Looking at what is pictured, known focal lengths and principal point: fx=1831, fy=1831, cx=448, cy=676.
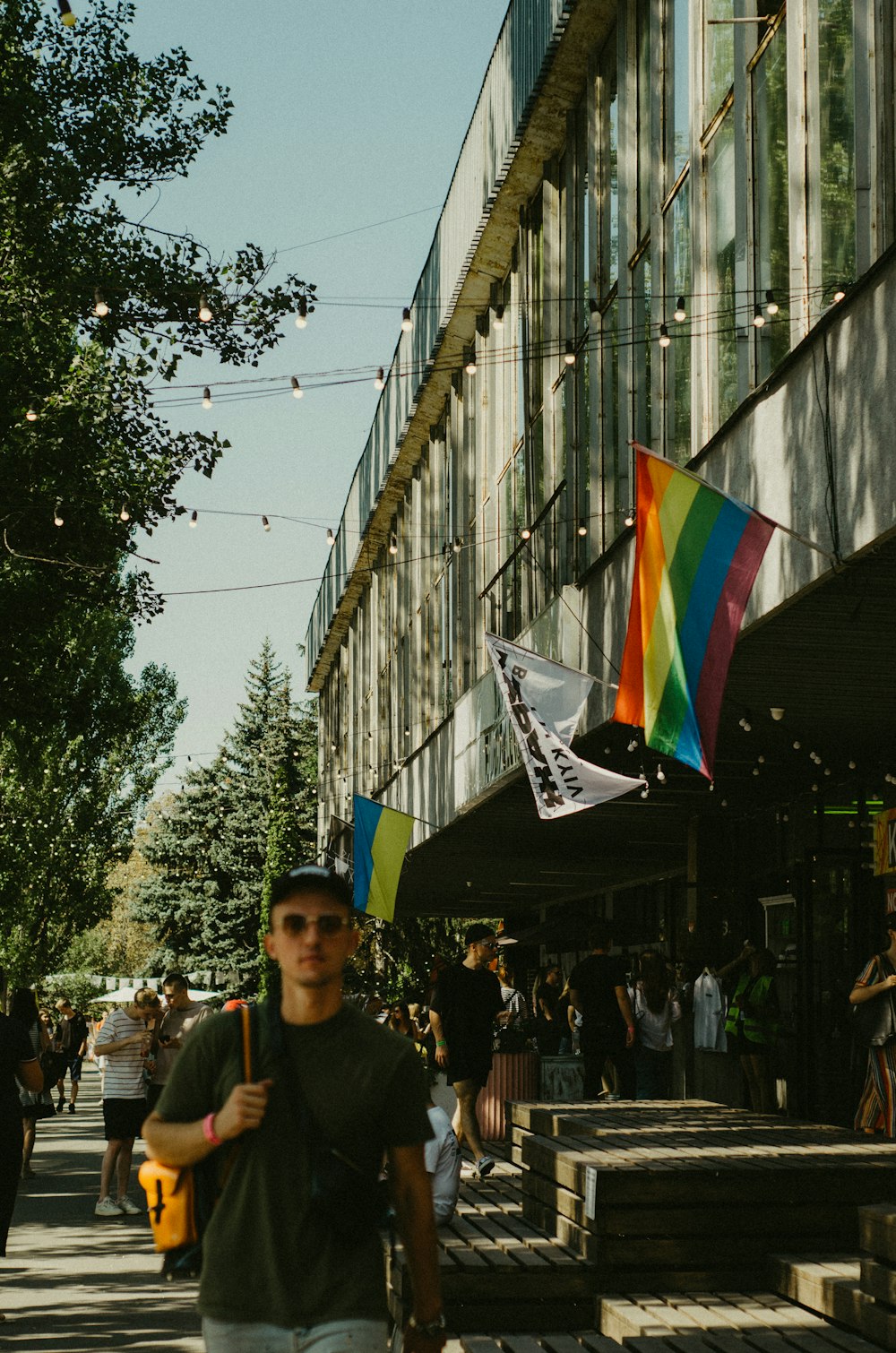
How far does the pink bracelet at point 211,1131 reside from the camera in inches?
153

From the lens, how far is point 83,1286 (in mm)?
10750

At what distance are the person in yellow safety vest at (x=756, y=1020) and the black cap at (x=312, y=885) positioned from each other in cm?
1363

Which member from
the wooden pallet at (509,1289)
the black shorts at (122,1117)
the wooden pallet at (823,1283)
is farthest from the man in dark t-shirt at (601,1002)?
the wooden pallet at (823,1283)

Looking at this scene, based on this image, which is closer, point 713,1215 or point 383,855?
point 713,1215

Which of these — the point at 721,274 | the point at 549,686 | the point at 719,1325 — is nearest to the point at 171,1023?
the point at 549,686

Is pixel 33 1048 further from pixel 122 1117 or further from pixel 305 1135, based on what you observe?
pixel 122 1117

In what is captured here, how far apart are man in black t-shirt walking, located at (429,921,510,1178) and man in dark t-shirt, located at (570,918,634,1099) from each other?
2.41 m

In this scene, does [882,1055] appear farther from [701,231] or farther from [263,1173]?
[263,1173]

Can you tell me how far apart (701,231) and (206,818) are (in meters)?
63.5

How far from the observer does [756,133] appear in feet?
43.1

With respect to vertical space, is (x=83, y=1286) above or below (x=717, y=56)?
below

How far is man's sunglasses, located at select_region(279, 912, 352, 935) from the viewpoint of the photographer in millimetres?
4059

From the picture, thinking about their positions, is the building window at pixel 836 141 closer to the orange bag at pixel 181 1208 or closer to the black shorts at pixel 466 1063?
the black shorts at pixel 466 1063

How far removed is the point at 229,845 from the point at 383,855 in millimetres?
52362
